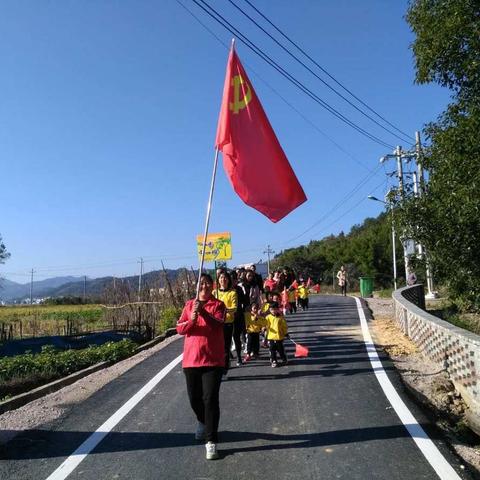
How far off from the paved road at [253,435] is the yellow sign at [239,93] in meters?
3.58

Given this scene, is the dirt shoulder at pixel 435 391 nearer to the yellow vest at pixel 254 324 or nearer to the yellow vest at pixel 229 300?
the yellow vest at pixel 254 324

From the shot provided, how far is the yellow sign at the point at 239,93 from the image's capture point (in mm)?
6293

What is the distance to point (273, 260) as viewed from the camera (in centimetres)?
7888

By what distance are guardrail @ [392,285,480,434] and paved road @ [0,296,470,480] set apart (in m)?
0.83

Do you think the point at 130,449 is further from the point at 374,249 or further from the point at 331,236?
the point at 331,236

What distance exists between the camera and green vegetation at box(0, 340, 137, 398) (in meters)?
10.7

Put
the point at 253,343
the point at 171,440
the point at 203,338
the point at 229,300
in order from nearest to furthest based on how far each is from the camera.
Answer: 1. the point at 203,338
2. the point at 171,440
3. the point at 229,300
4. the point at 253,343

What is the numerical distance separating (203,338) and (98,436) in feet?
5.46

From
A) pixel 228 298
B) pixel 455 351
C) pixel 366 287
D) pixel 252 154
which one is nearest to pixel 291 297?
pixel 228 298

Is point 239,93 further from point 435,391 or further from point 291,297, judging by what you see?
point 291,297

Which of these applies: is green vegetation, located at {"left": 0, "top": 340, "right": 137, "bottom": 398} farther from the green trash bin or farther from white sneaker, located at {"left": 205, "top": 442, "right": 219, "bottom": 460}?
the green trash bin

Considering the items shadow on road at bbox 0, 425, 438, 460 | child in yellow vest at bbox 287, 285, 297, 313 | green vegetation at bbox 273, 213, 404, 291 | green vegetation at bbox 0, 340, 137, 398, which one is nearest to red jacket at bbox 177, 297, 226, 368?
shadow on road at bbox 0, 425, 438, 460

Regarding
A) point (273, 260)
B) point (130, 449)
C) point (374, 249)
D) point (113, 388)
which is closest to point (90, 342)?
point (113, 388)

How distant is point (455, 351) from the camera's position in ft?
27.0
